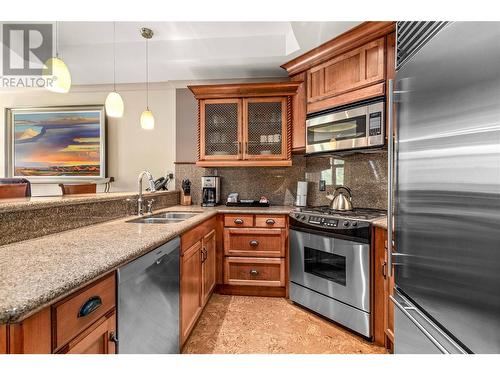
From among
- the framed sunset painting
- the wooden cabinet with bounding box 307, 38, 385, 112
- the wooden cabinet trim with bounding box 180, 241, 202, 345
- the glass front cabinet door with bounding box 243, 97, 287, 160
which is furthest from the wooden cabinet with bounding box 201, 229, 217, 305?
the framed sunset painting

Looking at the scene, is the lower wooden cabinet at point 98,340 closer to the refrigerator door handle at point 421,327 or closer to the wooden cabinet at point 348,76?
the refrigerator door handle at point 421,327

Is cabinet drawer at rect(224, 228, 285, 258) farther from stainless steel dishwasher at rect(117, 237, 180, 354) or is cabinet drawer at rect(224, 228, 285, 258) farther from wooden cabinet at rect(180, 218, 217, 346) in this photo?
stainless steel dishwasher at rect(117, 237, 180, 354)

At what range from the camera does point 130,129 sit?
13.0 ft

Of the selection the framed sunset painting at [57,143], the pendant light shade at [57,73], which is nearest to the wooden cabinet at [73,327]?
the pendant light shade at [57,73]

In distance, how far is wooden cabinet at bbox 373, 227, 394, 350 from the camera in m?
1.94

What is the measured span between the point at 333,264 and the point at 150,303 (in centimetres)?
154

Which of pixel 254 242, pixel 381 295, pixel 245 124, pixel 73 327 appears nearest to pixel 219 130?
pixel 245 124

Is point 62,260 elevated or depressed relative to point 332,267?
elevated

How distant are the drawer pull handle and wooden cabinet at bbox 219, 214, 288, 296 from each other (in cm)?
189

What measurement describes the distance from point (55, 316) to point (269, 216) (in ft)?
7.11

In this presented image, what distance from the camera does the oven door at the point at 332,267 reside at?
82.5 inches

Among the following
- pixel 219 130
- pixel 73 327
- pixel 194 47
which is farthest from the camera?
pixel 219 130

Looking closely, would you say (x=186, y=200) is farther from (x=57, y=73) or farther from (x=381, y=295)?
(x=381, y=295)

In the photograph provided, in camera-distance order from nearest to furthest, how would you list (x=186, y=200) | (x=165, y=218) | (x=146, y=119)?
(x=165, y=218), (x=146, y=119), (x=186, y=200)
